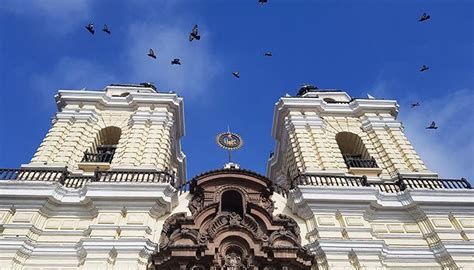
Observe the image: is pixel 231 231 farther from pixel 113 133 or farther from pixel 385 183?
pixel 113 133

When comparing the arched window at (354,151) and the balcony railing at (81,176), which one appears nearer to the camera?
the balcony railing at (81,176)

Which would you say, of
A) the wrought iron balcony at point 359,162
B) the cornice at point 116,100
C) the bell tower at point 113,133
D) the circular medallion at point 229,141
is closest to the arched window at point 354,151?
the wrought iron balcony at point 359,162

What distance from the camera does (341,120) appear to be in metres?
21.2

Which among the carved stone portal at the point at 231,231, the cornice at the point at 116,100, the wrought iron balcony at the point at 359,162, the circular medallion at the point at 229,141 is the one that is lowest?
the carved stone portal at the point at 231,231

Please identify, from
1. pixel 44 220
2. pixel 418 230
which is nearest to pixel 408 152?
pixel 418 230

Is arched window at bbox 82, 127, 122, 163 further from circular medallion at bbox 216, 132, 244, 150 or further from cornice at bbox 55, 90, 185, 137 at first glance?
circular medallion at bbox 216, 132, 244, 150

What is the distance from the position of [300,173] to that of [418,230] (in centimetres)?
455

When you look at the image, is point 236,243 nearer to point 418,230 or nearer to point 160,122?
point 418,230

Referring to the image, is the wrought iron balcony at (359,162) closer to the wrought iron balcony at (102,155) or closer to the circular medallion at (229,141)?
the circular medallion at (229,141)

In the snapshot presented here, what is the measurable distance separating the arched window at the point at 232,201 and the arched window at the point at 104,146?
21.1 ft

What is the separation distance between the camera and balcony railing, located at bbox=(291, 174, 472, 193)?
15.6 meters

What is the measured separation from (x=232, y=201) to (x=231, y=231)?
1949mm

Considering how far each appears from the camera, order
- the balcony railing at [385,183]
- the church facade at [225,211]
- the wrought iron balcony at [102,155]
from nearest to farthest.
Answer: the church facade at [225,211]
the balcony railing at [385,183]
the wrought iron balcony at [102,155]

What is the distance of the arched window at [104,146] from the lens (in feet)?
58.7
